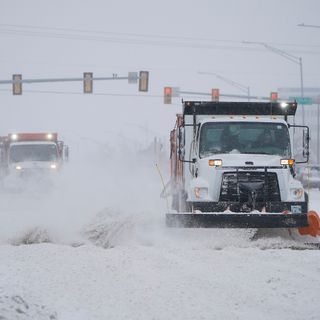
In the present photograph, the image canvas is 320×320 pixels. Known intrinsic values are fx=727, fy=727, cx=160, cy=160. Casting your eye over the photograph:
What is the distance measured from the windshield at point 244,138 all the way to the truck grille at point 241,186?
0.88 meters

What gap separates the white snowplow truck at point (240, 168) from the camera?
13148 millimetres

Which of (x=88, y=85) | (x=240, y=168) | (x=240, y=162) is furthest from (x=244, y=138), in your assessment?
(x=88, y=85)

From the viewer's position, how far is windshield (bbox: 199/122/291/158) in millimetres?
14562

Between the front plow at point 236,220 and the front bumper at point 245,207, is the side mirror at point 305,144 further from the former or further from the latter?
the front plow at point 236,220

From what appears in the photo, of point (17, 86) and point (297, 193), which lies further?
point (17, 86)

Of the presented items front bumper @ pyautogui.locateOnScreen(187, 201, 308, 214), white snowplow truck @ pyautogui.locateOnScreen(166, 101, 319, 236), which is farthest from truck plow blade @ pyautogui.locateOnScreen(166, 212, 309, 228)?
front bumper @ pyautogui.locateOnScreen(187, 201, 308, 214)

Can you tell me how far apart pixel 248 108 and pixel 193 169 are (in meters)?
1.74

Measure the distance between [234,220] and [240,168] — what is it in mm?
1148

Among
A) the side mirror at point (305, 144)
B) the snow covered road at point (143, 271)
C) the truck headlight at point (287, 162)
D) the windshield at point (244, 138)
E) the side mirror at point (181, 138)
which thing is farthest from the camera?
the windshield at point (244, 138)

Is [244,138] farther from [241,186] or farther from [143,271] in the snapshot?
[143,271]

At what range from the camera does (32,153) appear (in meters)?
30.6

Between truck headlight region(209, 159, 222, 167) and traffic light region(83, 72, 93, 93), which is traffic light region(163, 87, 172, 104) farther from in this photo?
truck headlight region(209, 159, 222, 167)

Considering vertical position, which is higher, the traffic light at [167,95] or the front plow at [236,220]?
the traffic light at [167,95]

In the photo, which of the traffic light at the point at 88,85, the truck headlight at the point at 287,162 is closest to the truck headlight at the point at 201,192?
the truck headlight at the point at 287,162
